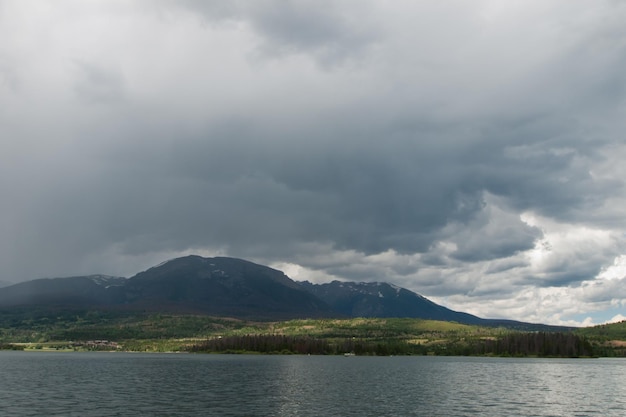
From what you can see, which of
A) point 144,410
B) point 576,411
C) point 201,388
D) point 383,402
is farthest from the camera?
point 201,388

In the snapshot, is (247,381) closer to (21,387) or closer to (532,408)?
(21,387)

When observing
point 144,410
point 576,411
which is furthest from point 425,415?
point 144,410

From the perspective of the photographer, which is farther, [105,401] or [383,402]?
[383,402]

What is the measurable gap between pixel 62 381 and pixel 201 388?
55.5m

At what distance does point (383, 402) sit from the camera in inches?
5433

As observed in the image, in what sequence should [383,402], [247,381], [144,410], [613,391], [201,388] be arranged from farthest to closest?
[247,381]
[613,391]
[201,388]
[383,402]
[144,410]

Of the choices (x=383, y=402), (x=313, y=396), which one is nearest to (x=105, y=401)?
(x=313, y=396)

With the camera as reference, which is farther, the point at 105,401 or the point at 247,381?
the point at 247,381

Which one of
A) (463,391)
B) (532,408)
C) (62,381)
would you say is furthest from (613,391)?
(62,381)

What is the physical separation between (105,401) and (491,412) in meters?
87.1

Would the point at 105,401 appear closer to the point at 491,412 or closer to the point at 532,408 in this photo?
the point at 491,412

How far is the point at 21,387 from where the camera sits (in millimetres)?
161500

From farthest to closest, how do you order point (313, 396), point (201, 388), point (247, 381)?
point (247, 381) < point (201, 388) < point (313, 396)

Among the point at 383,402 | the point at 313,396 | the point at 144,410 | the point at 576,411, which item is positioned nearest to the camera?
the point at 144,410
